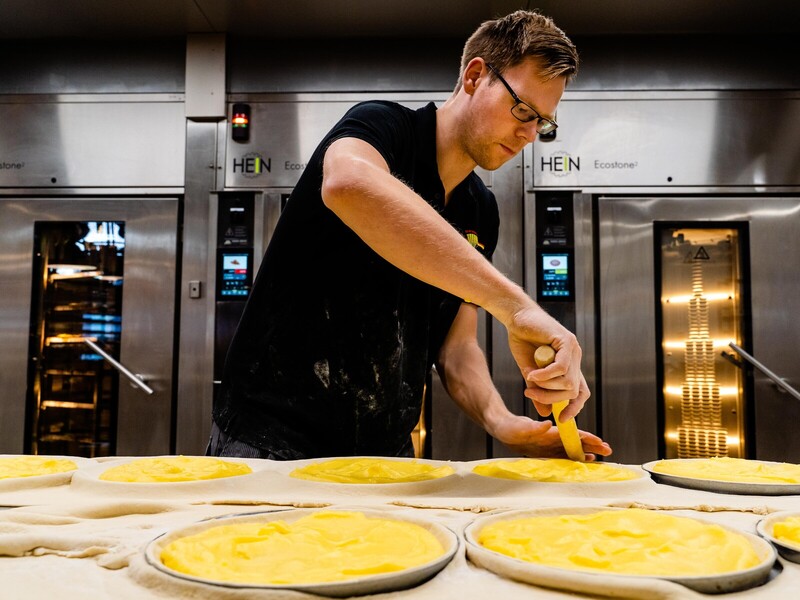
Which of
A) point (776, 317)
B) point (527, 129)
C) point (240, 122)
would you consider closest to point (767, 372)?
point (776, 317)

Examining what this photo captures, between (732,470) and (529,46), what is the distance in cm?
100

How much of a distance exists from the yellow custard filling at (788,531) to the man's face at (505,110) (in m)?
1.00

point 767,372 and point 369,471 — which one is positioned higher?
point 767,372

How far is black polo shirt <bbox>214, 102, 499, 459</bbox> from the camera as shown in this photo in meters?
1.48

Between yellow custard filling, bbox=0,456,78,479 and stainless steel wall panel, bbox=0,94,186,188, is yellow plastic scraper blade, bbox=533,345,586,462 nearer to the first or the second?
yellow custard filling, bbox=0,456,78,479

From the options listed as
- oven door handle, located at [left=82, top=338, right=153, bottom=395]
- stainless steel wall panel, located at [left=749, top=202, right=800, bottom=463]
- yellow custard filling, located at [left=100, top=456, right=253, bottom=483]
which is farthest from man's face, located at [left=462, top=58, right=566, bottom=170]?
oven door handle, located at [left=82, top=338, right=153, bottom=395]

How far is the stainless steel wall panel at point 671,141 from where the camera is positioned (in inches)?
127

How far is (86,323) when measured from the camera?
329 centimetres

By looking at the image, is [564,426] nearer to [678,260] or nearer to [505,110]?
[505,110]

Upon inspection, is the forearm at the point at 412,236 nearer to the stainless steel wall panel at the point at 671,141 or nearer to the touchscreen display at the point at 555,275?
the touchscreen display at the point at 555,275

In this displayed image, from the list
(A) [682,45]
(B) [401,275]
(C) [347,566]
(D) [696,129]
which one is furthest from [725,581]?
(A) [682,45]

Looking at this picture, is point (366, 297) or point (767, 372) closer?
point (366, 297)

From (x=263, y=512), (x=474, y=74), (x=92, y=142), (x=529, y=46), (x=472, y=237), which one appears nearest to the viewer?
(x=263, y=512)

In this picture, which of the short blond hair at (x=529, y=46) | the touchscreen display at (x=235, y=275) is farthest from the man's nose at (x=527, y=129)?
the touchscreen display at (x=235, y=275)
